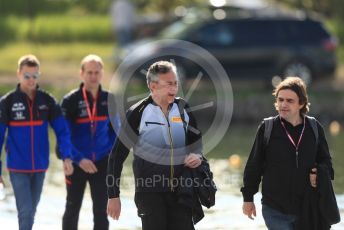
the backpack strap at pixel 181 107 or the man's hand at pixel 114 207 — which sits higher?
the backpack strap at pixel 181 107

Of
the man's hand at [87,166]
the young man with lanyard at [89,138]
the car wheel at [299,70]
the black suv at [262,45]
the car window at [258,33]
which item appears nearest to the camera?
the man's hand at [87,166]

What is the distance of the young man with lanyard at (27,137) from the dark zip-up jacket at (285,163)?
82.8 inches

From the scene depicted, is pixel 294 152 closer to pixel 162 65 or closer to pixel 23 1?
pixel 162 65

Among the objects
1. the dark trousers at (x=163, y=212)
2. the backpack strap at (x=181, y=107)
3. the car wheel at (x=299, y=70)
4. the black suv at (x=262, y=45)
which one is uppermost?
the black suv at (x=262, y=45)

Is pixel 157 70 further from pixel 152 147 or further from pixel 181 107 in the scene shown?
pixel 152 147

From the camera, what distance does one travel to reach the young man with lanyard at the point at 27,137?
8.95m

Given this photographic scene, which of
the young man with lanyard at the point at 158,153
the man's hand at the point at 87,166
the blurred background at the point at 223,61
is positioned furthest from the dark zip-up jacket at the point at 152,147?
the blurred background at the point at 223,61

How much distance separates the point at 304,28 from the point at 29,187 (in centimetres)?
1727

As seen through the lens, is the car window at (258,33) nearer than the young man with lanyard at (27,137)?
No

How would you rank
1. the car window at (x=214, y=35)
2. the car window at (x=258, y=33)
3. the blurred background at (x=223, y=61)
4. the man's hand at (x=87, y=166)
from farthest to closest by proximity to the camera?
the car window at (x=258, y=33)
the car window at (x=214, y=35)
the blurred background at (x=223, y=61)
the man's hand at (x=87, y=166)

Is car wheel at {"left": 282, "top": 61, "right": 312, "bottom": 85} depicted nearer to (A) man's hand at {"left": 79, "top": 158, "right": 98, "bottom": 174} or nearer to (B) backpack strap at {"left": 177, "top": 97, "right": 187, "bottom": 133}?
(A) man's hand at {"left": 79, "top": 158, "right": 98, "bottom": 174}

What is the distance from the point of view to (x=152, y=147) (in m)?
7.54

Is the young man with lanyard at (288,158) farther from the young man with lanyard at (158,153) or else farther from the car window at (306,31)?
the car window at (306,31)

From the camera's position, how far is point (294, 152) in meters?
7.58
